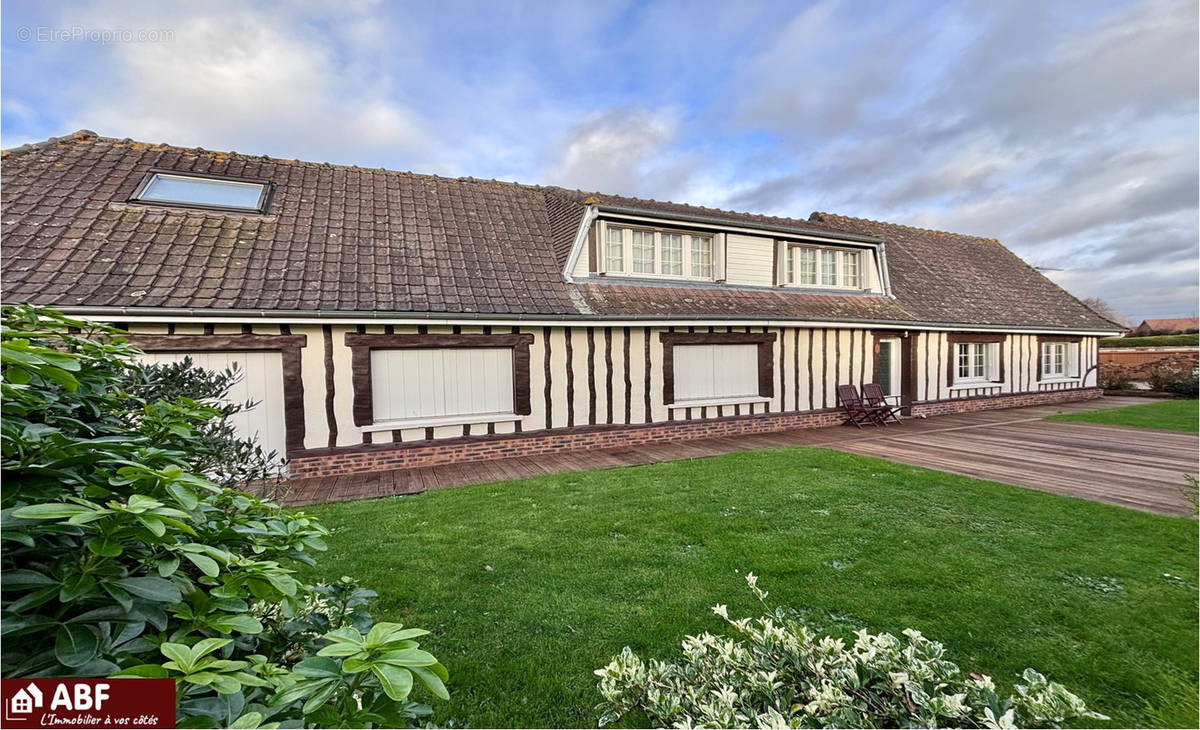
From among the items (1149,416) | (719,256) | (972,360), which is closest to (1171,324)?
(1149,416)

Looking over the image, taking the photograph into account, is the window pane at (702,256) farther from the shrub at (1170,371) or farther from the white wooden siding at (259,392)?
the shrub at (1170,371)

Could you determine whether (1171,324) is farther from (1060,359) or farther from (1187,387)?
(1060,359)

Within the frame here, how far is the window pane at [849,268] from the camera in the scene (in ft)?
38.0

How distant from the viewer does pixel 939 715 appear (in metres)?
1.24

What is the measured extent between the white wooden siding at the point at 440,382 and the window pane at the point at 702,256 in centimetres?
470

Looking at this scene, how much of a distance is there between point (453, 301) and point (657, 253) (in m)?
4.43

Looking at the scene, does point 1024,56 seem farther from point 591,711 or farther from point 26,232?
point 26,232

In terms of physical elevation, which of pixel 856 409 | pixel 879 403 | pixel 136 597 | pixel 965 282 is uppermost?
pixel 965 282

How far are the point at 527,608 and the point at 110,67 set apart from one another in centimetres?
766

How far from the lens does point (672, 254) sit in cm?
976

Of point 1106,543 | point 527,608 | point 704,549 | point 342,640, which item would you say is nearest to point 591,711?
point 527,608

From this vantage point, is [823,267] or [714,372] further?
[823,267]

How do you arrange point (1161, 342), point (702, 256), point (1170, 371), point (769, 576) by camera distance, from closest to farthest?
1. point (769, 576)
2. point (702, 256)
3. point (1170, 371)
4. point (1161, 342)

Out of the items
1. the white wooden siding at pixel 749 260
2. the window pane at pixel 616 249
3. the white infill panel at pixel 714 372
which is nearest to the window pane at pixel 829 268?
the white wooden siding at pixel 749 260
